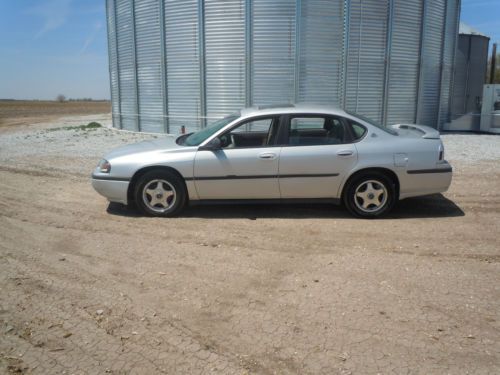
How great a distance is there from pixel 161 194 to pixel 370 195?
9.71 ft

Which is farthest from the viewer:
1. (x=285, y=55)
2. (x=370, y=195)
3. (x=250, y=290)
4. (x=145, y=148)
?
(x=285, y=55)

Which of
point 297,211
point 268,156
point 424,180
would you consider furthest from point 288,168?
point 424,180

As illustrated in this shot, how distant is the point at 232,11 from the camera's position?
1480cm

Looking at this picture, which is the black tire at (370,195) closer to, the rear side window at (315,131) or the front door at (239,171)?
the rear side window at (315,131)

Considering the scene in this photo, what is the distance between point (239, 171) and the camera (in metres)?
6.18

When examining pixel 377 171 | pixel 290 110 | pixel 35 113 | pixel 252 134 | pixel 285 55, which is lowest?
pixel 377 171

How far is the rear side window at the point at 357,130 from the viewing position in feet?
20.8

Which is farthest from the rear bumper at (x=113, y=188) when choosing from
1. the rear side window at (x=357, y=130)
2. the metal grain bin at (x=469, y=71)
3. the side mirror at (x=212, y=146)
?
the metal grain bin at (x=469, y=71)

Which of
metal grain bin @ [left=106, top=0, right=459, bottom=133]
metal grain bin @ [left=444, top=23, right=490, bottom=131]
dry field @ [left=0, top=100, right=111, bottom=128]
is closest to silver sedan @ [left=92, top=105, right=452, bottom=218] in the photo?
metal grain bin @ [left=106, top=0, right=459, bottom=133]

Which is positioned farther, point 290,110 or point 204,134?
point 204,134

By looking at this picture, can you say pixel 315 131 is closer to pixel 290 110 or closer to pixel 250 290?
pixel 290 110

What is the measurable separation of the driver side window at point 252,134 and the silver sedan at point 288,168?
0.7 inches

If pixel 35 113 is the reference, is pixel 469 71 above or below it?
above

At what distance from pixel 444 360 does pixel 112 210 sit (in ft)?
16.9
